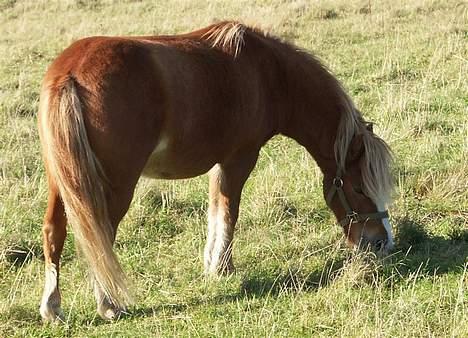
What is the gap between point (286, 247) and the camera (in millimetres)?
4699

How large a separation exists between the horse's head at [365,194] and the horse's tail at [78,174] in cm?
190

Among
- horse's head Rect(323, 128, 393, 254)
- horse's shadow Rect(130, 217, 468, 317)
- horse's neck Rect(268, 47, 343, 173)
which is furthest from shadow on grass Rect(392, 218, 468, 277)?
horse's neck Rect(268, 47, 343, 173)

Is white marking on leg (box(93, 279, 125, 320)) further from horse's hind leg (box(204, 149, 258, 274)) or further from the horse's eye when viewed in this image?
the horse's eye

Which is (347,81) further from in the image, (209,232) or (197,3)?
(197,3)

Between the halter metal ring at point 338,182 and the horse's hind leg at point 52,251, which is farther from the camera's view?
the halter metal ring at point 338,182

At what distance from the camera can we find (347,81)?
368 inches

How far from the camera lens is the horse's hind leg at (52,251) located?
12.3ft

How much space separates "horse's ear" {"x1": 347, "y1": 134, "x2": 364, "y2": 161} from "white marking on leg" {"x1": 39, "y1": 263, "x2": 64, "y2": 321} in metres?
2.29

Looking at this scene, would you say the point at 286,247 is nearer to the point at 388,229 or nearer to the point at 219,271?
the point at 219,271

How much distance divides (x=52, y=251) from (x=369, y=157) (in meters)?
2.34

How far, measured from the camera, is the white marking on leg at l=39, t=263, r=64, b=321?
3748 mm

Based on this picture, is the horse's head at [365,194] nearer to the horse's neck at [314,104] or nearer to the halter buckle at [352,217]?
the halter buckle at [352,217]

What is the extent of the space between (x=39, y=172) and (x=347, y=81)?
5.00 meters

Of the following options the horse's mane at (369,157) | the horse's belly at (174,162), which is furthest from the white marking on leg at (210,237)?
the horse's mane at (369,157)
